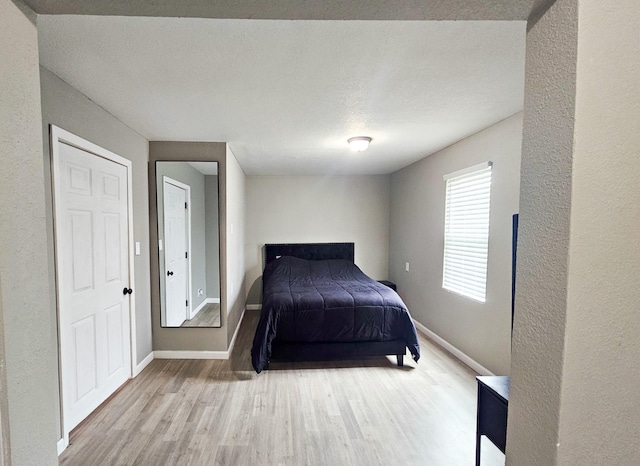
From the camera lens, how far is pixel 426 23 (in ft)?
3.94

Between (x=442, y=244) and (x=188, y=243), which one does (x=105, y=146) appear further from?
(x=442, y=244)

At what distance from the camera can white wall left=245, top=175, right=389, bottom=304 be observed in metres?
4.81

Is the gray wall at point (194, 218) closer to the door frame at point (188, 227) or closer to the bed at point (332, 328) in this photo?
the door frame at point (188, 227)

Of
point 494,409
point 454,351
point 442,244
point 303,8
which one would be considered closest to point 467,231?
point 442,244

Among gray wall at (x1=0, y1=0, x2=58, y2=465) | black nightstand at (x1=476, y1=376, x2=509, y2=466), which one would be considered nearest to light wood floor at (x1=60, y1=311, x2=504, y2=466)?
black nightstand at (x1=476, y1=376, x2=509, y2=466)

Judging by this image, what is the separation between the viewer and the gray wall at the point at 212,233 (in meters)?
3.00

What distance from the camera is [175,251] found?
315 cm

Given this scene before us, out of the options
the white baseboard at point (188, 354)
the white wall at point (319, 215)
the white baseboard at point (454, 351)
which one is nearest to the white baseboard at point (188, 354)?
the white baseboard at point (188, 354)

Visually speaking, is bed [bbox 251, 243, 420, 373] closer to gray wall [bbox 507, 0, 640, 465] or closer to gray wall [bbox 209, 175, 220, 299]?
gray wall [bbox 209, 175, 220, 299]

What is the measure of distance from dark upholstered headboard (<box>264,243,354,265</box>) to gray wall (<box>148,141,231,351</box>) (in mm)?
1800

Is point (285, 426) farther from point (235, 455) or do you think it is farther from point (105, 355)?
point (105, 355)

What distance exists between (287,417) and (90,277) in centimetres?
182

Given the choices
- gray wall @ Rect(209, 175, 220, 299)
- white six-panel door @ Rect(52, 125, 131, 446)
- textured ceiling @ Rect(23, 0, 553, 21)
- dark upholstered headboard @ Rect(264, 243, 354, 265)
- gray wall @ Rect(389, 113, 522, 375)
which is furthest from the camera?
dark upholstered headboard @ Rect(264, 243, 354, 265)

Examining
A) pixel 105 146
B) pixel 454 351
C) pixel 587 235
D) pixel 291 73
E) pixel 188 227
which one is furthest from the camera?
pixel 188 227
